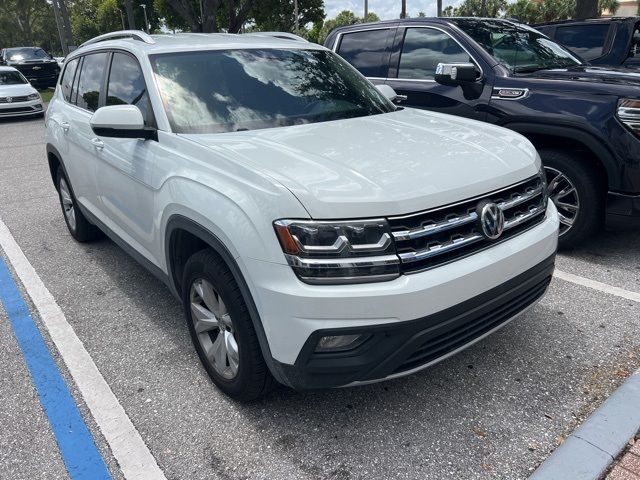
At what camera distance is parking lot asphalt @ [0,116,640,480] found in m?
2.37

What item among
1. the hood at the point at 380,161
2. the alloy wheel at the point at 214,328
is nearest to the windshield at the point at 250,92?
the hood at the point at 380,161

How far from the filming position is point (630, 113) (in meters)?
3.92

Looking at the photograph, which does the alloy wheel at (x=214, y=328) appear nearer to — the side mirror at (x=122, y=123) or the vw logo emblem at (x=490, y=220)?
the side mirror at (x=122, y=123)

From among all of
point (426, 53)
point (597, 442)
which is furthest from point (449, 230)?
point (426, 53)

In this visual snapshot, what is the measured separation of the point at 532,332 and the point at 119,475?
243 centimetres

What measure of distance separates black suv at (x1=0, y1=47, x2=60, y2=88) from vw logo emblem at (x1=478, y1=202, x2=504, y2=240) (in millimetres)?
23582

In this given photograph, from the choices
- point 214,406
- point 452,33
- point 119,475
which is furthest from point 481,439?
point 452,33

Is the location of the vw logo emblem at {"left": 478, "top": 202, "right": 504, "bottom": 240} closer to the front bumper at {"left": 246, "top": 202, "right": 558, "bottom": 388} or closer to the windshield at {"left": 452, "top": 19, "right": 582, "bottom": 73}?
the front bumper at {"left": 246, "top": 202, "right": 558, "bottom": 388}

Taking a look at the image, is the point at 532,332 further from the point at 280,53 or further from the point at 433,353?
the point at 280,53

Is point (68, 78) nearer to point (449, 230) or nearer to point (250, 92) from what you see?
point (250, 92)

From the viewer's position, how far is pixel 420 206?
221cm

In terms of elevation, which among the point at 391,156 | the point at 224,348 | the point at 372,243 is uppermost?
the point at 391,156

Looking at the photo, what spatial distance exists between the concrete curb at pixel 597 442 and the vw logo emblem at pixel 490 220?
3.15ft

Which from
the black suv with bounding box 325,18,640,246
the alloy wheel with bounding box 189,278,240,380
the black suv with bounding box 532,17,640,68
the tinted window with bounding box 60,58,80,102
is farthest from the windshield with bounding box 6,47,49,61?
the alloy wheel with bounding box 189,278,240,380
